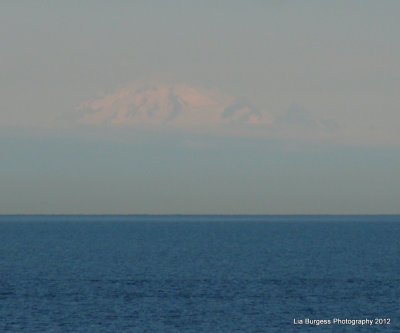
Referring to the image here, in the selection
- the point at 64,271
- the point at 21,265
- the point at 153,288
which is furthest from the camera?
the point at 21,265

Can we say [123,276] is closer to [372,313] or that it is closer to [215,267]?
[215,267]

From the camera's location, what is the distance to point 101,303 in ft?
239

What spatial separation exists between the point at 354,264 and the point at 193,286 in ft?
128

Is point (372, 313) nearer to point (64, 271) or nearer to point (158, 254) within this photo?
point (64, 271)

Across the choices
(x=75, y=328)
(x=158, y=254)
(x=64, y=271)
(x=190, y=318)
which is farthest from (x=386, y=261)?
(x=75, y=328)

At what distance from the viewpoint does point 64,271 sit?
105500 mm

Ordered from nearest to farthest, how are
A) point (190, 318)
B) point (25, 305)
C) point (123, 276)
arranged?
point (190, 318) < point (25, 305) < point (123, 276)

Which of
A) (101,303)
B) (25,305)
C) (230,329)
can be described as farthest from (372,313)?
(25,305)

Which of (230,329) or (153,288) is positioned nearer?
(230,329)

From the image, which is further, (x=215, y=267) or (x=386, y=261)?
(x=386, y=261)

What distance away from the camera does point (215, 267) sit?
4402 inches

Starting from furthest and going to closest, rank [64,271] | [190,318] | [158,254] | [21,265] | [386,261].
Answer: [158,254] → [386,261] → [21,265] → [64,271] → [190,318]

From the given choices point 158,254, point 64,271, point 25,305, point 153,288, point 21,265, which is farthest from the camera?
point 158,254

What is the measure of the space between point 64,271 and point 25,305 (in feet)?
111
